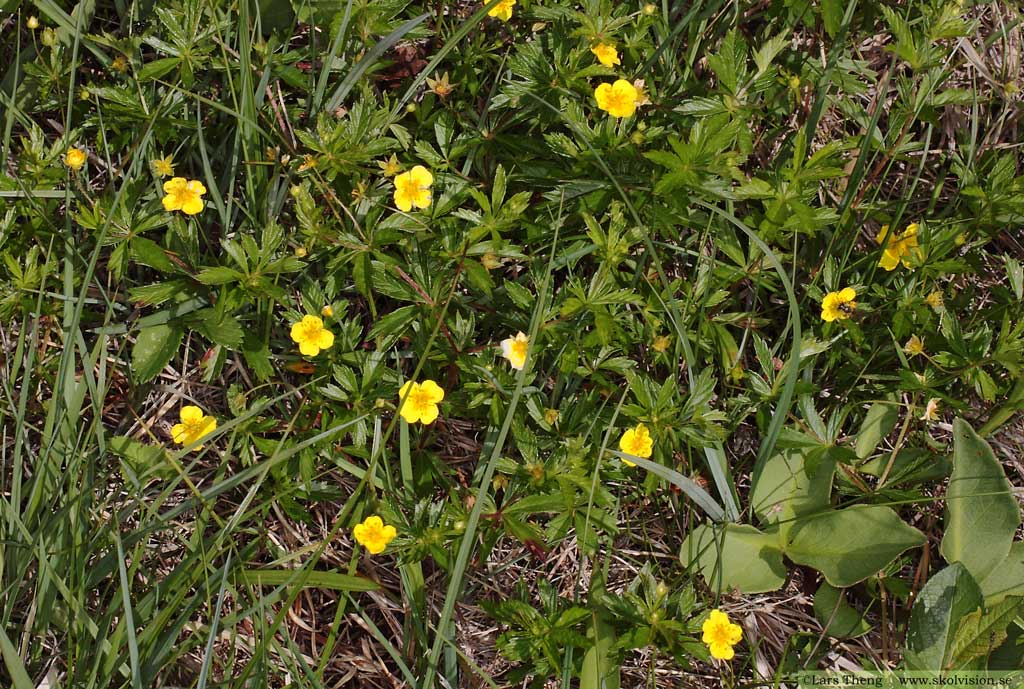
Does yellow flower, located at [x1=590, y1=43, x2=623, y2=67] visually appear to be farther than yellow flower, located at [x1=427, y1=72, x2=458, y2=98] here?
No

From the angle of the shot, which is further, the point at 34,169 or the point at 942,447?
the point at 942,447

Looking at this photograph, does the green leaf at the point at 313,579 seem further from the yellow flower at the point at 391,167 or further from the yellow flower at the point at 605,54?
the yellow flower at the point at 605,54

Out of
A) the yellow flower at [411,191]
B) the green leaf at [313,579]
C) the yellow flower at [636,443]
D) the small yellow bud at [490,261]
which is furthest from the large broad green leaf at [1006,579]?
the yellow flower at [411,191]

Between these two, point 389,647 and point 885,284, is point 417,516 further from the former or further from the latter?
point 885,284

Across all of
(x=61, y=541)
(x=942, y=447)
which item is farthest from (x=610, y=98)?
(x=61, y=541)

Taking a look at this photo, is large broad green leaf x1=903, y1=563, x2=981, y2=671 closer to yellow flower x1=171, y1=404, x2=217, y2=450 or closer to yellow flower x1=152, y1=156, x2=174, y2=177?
yellow flower x1=171, y1=404, x2=217, y2=450

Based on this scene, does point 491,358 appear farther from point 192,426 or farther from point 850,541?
point 850,541

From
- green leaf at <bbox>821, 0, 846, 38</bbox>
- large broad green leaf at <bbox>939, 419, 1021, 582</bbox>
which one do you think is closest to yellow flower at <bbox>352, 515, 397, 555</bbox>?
large broad green leaf at <bbox>939, 419, 1021, 582</bbox>
